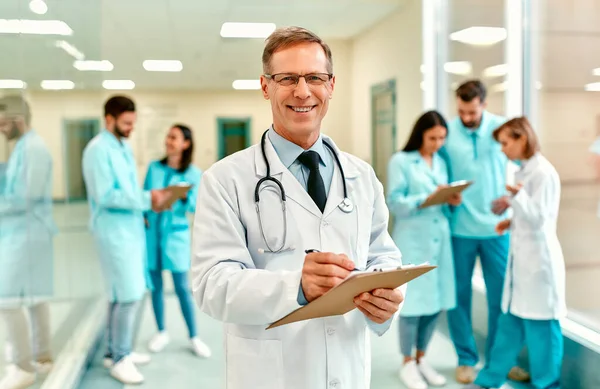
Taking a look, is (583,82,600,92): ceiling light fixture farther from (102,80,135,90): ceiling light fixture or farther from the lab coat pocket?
(102,80,135,90): ceiling light fixture

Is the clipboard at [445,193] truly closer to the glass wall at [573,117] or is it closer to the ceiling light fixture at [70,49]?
the glass wall at [573,117]

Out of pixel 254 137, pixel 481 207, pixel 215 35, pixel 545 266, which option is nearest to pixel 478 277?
pixel 481 207

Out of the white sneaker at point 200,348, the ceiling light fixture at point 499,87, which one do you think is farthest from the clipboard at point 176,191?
the ceiling light fixture at point 499,87

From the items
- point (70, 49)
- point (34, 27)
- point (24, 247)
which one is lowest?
point (24, 247)

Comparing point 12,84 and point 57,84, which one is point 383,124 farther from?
point 12,84

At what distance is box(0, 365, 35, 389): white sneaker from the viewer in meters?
1.81

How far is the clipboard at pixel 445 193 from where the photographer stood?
2.71 metres

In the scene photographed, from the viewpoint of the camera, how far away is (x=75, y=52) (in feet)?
10.6

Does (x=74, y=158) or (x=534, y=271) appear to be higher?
(x=74, y=158)

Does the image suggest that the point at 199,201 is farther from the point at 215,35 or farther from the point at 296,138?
the point at 215,35

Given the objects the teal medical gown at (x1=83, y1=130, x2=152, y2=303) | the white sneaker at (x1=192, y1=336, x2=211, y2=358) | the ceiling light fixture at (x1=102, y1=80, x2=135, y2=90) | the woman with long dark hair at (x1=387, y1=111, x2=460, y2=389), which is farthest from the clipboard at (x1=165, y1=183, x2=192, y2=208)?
the ceiling light fixture at (x1=102, y1=80, x2=135, y2=90)

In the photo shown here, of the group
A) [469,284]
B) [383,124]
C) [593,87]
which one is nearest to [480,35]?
[383,124]

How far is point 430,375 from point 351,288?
88.4 inches

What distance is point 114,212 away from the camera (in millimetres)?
2961
